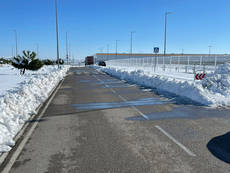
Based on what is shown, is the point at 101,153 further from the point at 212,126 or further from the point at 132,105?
the point at 132,105

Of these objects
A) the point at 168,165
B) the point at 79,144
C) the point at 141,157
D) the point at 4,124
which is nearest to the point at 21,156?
the point at 79,144

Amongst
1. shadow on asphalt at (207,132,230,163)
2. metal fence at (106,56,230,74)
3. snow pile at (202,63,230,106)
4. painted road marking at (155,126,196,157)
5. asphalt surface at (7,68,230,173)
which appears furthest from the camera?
metal fence at (106,56,230,74)

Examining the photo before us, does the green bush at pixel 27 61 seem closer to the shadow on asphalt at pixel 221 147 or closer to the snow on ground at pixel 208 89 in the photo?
the snow on ground at pixel 208 89

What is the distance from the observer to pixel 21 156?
468 cm

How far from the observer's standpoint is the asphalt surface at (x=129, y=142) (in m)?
4.21

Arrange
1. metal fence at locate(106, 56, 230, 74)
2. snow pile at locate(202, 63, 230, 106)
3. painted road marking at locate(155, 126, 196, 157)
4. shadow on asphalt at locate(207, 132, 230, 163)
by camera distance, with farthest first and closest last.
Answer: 1. metal fence at locate(106, 56, 230, 74)
2. snow pile at locate(202, 63, 230, 106)
3. painted road marking at locate(155, 126, 196, 157)
4. shadow on asphalt at locate(207, 132, 230, 163)

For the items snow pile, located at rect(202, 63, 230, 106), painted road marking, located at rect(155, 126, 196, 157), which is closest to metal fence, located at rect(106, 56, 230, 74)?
snow pile, located at rect(202, 63, 230, 106)

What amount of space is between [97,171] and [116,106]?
5928mm

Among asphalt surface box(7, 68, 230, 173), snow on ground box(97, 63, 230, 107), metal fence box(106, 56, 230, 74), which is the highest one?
metal fence box(106, 56, 230, 74)

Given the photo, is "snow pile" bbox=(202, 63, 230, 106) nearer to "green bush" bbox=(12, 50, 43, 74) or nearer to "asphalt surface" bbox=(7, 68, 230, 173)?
"asphalt surface" bbox=(7, 68, 230, 173)

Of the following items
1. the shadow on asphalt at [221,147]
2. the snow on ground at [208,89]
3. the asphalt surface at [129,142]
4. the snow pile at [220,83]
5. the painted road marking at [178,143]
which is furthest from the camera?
the snow pile at [220,83]

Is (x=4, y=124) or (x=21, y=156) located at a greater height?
(x=4, y=124)

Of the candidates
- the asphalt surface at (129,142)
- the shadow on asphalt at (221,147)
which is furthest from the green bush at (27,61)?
the shadow on asphalt at (221,147)

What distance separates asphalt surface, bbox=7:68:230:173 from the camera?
4.21 m
